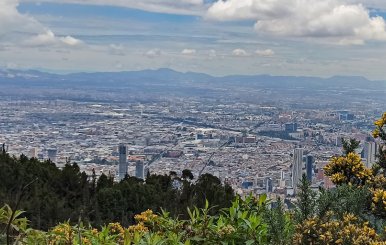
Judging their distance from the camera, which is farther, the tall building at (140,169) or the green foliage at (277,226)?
the tall building at (140,169)

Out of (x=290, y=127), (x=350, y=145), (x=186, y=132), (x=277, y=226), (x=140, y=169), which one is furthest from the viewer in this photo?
(x=186, y=132)

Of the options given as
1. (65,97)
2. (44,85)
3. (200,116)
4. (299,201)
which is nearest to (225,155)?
(200,116)

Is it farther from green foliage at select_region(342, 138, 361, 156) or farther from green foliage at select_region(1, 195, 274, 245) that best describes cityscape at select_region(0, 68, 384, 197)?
green foliage at select_region(1, 195, 274, 245)

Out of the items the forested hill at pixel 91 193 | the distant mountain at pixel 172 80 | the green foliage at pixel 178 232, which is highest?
the distant mountain at pixel 172 80

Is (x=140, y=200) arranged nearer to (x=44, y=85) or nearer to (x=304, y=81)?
(x=44, y=85)

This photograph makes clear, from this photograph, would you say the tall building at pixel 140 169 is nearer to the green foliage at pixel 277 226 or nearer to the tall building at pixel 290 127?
the tall building at pixel 290 127

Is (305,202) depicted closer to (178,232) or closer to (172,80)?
(178,232)

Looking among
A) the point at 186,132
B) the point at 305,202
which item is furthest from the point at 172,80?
the point at 305,202

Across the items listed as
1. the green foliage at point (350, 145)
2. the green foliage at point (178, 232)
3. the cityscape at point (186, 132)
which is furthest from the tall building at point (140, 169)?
the green foliage at point (178, 232)

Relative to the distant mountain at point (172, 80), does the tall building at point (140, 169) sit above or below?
below

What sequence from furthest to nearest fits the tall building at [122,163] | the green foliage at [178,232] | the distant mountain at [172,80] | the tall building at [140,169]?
the distant mountain at [172,80] → the tall building at [122,163] → the tall building at [140,169] → the green foliage at [178,232]
